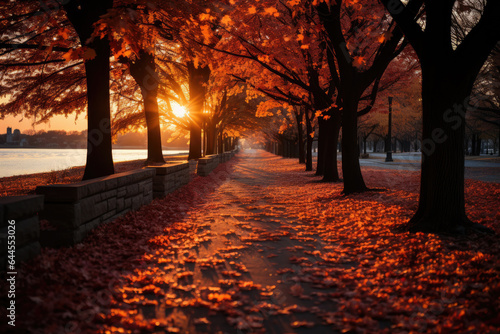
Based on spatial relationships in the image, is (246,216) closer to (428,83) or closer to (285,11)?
(428,83)

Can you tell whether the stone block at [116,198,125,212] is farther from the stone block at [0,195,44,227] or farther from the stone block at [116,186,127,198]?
the stone block at [0,195,44,227]

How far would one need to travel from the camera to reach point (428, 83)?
20.1 feet

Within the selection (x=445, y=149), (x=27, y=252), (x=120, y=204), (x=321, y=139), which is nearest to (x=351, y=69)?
(x=445, y=149)

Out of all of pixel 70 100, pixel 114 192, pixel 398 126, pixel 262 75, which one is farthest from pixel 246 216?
pixel 398 126

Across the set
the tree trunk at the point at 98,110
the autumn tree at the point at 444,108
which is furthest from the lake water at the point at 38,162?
the autumn tree at the point at 444,108

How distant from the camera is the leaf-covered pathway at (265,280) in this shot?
326cm

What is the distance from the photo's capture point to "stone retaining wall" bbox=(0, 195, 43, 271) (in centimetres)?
375

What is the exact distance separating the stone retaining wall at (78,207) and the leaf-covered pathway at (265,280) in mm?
237

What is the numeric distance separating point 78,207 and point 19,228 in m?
1.19

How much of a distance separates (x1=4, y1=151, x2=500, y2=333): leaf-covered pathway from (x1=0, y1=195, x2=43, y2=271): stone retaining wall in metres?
0.19

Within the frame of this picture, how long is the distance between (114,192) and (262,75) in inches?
→ 395

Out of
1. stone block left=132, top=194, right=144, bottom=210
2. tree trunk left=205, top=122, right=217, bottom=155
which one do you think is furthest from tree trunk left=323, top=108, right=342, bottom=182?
tree trunk left=205, top=122, right=217, bottom=155

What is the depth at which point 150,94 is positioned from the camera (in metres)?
16.0

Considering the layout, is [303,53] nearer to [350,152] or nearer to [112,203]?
[350,152]
